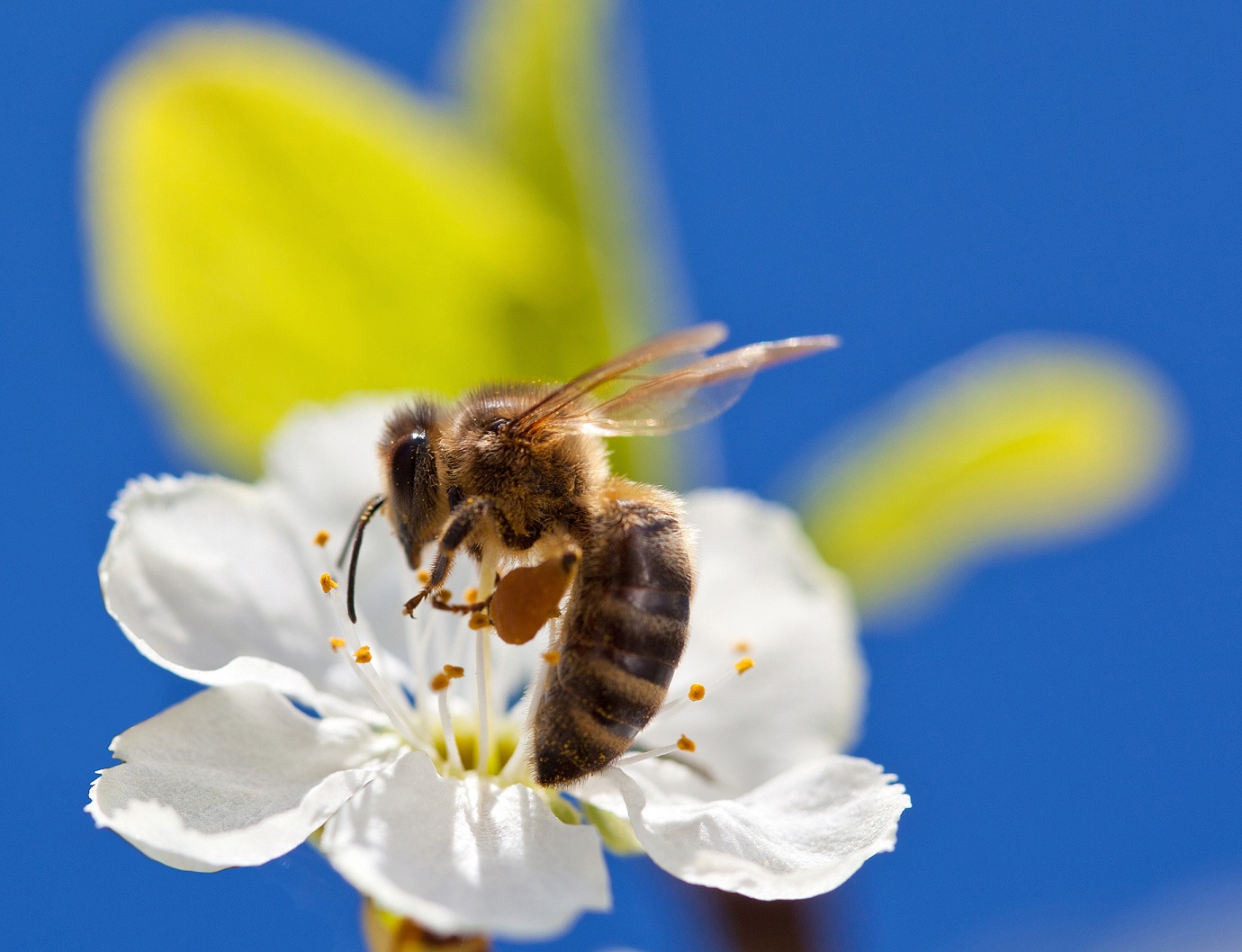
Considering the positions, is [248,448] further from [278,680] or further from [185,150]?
[278,680]

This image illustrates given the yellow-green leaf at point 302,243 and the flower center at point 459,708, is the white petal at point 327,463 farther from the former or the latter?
the yellow-green leaf at point 302,243

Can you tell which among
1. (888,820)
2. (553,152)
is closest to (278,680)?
(888,820)

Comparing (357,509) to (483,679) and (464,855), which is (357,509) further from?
(464,855)

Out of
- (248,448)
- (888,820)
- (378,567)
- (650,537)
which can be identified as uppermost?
(248,448)

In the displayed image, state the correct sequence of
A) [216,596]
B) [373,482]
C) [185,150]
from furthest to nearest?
[185,150], [373,482], [216,596]

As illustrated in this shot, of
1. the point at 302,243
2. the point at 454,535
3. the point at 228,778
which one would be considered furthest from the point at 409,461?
the point at 302,243

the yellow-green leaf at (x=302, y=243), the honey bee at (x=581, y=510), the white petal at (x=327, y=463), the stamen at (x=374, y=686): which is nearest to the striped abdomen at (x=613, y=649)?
the honey bee at (x=581, y=510)
